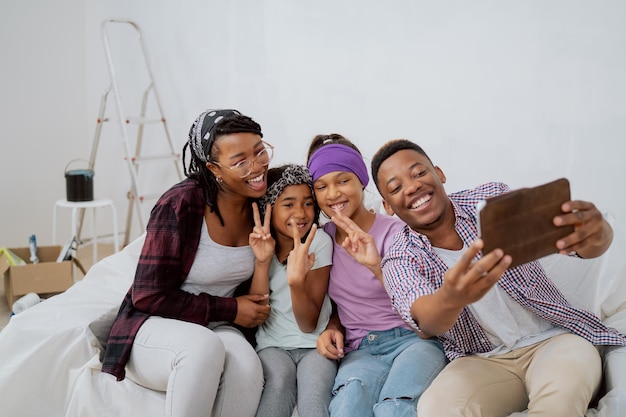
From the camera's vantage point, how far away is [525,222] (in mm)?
1457

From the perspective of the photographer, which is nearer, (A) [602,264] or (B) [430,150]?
(A) [602,264]

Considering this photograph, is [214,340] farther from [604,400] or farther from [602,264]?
[602,264]

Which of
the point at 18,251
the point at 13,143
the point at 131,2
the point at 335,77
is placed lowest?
the point at 18,251

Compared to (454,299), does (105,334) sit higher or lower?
lower

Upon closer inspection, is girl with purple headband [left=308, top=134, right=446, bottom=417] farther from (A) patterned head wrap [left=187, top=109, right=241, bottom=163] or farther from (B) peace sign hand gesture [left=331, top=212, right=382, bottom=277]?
(A) patterned head wrap [left=187, top=109, right=241, bottom=163]

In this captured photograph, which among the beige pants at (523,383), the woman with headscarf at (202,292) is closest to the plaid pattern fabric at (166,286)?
the woman with headscarf at (202,292)

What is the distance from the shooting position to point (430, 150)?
309 cm

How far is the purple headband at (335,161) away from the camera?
2166 millimetres

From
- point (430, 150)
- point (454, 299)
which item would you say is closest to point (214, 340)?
point (454, 299)

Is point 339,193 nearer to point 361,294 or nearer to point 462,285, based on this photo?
point 361,294

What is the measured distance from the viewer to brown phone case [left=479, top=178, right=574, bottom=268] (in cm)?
141

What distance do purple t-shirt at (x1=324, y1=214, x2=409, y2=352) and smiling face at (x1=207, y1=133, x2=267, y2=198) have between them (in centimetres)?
32

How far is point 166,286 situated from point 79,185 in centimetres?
200

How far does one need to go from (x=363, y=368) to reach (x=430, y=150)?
1396 millimetres
